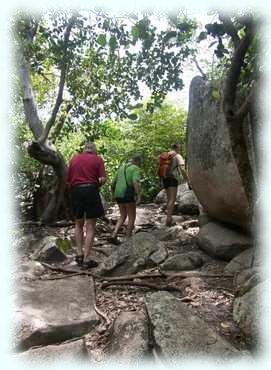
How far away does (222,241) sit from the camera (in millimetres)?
5926

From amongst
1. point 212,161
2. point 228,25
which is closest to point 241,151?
point 228,25

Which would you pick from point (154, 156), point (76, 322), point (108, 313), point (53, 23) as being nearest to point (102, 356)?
point (76, 322)

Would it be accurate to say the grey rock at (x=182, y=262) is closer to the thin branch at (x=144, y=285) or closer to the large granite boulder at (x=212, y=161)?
the thin branch at (x=144, y=285)

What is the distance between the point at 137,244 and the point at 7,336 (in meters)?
2.92

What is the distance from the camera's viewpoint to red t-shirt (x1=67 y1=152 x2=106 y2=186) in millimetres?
6434

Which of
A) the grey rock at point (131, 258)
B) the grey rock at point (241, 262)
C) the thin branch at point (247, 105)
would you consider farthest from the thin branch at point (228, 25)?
the grey rock at point (131, 258)

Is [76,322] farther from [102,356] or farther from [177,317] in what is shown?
[177,317]

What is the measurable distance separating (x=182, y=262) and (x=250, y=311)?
90.5 inches

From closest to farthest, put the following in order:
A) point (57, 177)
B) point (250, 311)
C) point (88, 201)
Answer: point (250, 311) → point (88, 201) → point (57, 177)

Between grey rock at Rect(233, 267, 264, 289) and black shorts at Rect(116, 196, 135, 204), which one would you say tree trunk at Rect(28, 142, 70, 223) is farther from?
grey rock at Rect(233, 267, 264, 289)

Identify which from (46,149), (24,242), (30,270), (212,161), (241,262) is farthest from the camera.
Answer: (46,149)

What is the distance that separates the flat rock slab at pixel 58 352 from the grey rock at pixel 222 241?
115 inches

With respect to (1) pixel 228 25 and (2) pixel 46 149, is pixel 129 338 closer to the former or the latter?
(1) pixel 228 25

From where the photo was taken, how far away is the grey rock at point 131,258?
5.68 m
